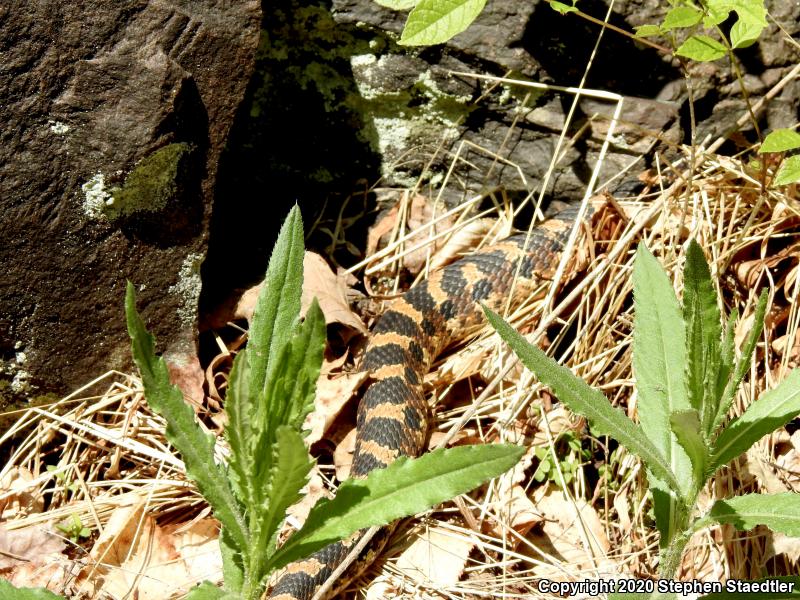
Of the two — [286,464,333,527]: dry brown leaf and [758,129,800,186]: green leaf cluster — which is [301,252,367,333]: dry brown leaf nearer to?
[286,464,333,527]: dry brown leaf

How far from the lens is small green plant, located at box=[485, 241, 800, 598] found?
2166 mm

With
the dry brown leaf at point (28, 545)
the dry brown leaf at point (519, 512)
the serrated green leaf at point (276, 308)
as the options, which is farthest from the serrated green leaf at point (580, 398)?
the dry brown leaf at point (28, 545)

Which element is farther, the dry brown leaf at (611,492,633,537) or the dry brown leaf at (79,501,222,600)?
the dry brown leaf at (611,492,633,537)

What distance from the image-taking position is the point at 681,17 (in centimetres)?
286

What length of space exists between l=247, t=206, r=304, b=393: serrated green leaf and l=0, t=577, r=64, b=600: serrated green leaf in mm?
723

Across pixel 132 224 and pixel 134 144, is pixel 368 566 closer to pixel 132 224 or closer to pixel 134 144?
pixel 132 224

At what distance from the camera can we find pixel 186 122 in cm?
337

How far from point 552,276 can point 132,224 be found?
2069 mm

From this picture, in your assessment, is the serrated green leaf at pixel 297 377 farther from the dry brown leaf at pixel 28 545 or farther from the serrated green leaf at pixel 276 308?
the dry brown leaf at pixel 28 545

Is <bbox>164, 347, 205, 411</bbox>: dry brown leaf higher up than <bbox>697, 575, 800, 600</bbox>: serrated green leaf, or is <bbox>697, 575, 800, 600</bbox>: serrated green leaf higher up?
<bbox>697, 575, 800, 600</bbox>: serrated green leaf

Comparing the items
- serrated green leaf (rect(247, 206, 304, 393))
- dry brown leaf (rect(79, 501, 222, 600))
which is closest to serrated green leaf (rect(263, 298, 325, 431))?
serrated green leaf (rect(247, 206, 304, 393))

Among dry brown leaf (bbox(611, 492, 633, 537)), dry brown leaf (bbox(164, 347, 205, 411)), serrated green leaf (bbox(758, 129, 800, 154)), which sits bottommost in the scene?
dry brown leaf (bbox(611, 492, 633, 537))

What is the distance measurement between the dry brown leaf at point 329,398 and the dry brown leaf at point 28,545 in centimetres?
109

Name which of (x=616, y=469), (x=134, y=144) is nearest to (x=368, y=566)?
(x=616, y=469)
